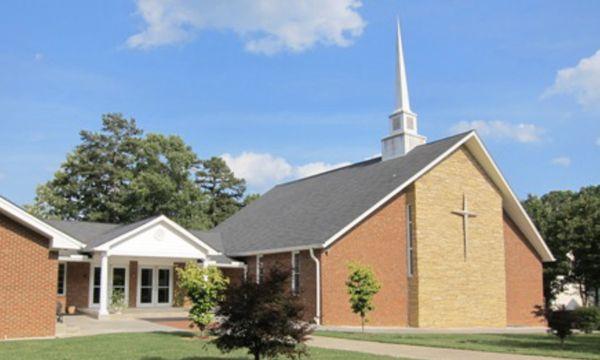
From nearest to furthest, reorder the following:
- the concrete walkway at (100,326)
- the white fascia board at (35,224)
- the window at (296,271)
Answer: the white fascia board at (35,224) → the concrete walkway at (100,326) → the window at (296,271)

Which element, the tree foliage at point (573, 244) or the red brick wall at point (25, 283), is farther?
the tree foliage at point (573, 244)

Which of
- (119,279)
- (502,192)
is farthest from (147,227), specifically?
(502,192)

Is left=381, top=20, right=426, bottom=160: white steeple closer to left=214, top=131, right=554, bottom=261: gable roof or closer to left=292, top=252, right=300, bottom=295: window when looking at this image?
left=214, top=131, right=554, bottom=261: gable roof

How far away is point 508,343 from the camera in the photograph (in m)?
18.5

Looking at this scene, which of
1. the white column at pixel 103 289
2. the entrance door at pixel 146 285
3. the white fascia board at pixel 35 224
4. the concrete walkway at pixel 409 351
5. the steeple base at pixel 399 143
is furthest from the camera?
the steeple base at pixel 399 143

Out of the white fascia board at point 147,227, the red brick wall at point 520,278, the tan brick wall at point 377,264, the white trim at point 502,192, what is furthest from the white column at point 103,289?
the red brick wall at point 520,278

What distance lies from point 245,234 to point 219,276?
521 inches

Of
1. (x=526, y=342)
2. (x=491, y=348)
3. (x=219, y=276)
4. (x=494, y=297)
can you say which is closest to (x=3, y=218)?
(x=219, y=276)

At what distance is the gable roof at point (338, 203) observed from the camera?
84.8 feet

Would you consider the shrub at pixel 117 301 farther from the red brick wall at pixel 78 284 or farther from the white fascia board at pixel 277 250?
the white fascia board at pixel 277 250

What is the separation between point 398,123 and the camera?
30.9m

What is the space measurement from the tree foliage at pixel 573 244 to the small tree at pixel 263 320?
98.7 ft

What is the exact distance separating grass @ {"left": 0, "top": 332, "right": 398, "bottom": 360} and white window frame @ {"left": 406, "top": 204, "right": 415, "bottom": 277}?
455 inches

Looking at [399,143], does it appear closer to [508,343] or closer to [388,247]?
[388,247]
